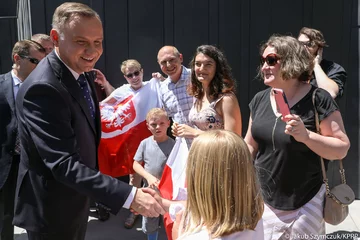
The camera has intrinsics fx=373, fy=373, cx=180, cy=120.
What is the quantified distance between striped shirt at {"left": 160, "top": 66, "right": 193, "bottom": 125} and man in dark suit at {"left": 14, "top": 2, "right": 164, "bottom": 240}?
1.80 metres

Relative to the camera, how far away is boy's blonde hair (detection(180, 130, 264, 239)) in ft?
5.00

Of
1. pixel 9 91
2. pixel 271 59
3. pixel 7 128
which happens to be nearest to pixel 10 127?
pixel 7 128

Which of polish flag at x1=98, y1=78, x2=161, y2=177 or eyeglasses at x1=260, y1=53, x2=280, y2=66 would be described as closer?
eyeglasses at x1=260, y1=53, x2=280, y2=66

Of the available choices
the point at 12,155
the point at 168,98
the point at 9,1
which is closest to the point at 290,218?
the point at 168,98

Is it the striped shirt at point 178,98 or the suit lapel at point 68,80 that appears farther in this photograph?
the striped shirt at point 178,98

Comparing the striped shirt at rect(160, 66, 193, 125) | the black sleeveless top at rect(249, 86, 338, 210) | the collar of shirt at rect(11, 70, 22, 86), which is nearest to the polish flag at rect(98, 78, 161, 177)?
the striped shirt at rect(160, 66, 193, 125)

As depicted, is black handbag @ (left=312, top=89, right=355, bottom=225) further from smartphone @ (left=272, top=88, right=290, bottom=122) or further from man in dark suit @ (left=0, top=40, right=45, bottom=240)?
man in dark suit @ (left=0, top=40, right=45, bottom=240)

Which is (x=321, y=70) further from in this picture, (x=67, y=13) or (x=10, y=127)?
(x=10, y=127)

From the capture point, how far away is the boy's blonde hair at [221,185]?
1.53 meters

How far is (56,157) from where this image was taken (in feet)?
6.37

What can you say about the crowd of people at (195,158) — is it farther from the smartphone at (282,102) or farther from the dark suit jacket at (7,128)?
the dark suit jacket at (7,128)

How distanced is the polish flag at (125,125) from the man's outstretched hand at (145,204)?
2232 millimetres

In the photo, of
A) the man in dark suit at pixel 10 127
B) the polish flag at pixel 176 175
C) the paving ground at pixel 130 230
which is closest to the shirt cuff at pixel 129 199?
the polish flag at pixel 176 175

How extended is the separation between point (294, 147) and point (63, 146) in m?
1.33
